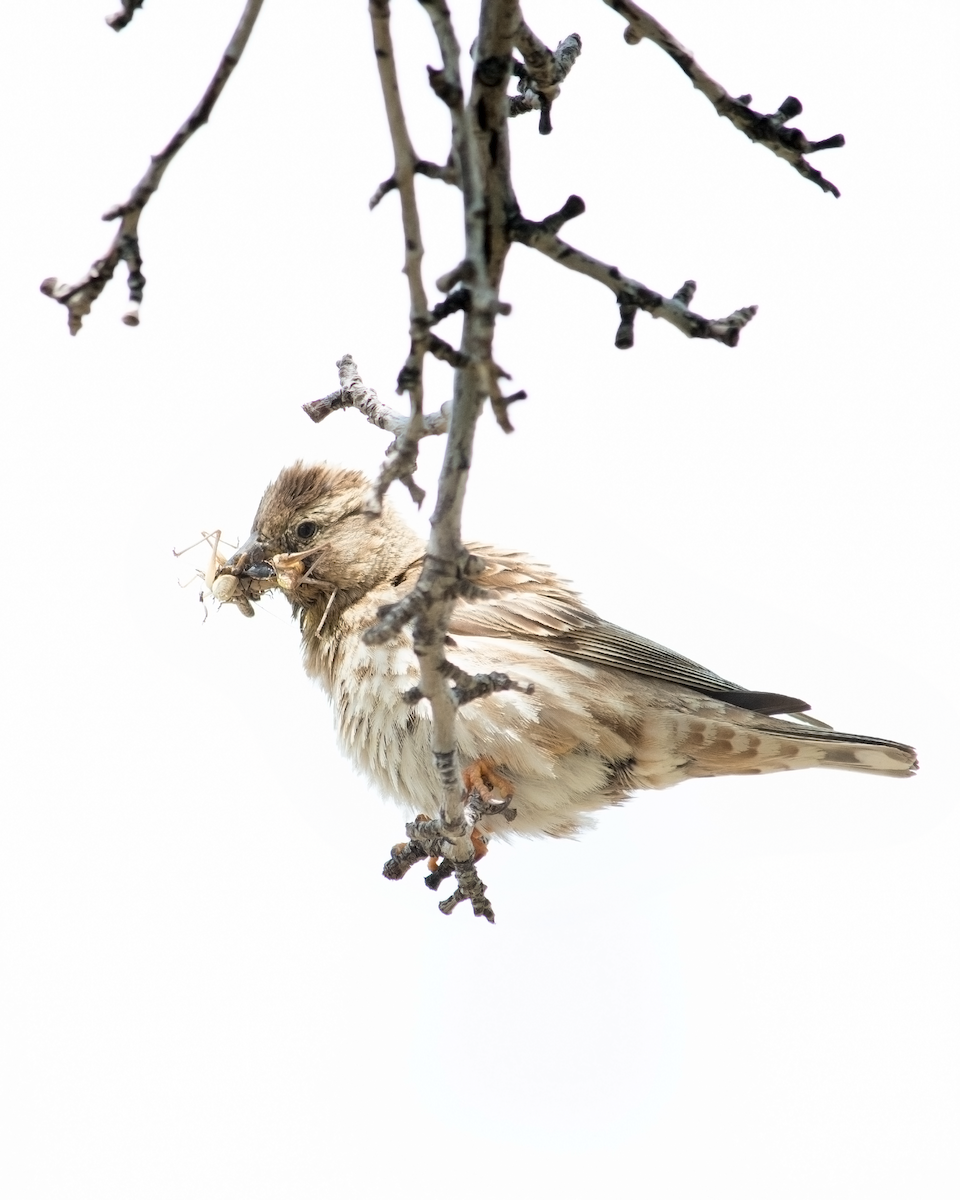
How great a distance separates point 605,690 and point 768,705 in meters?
0.62

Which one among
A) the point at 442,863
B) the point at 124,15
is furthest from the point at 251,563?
the point at 124,15

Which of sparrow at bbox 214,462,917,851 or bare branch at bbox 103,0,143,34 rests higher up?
sparrow at bbox 214,462,917,851

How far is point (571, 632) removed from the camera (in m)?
4.67

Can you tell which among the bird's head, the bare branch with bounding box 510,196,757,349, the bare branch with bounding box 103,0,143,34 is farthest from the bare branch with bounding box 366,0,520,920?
the bird's head

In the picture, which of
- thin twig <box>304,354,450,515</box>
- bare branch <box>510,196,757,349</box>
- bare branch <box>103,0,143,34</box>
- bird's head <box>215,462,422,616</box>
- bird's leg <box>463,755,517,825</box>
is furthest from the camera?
bird's head <box>215,462,422,616</box>

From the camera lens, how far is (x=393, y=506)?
5.00 meters

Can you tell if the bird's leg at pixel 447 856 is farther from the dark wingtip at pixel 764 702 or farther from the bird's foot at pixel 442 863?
the dark wingtip at pixel 764 702

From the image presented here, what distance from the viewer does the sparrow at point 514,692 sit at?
4289 mm

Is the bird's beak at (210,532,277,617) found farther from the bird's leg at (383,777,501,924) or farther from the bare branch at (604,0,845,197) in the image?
the bare branch at (604,0,845,197)

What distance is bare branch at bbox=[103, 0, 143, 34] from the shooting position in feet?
7.41

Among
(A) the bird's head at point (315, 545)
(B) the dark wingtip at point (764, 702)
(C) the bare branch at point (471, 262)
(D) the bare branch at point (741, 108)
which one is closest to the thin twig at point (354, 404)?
(C) the bare branch at point (471, 262)

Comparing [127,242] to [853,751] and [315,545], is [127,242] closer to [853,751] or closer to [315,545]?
[315,545]

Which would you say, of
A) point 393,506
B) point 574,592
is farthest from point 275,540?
point 574,592

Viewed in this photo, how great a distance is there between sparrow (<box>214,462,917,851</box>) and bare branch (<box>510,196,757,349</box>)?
7.16 feet
